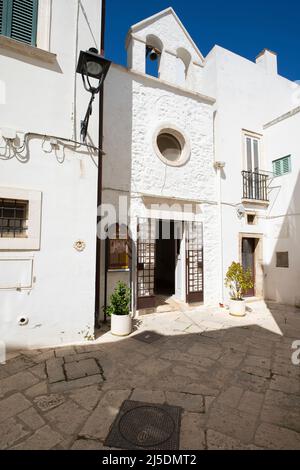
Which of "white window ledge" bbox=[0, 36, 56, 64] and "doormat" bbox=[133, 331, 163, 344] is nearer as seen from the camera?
"white window ledge" bbox=[0, 36, 56, 64]

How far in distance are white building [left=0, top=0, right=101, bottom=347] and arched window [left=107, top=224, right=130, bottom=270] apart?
1.33 m

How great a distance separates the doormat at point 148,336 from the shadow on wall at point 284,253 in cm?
556

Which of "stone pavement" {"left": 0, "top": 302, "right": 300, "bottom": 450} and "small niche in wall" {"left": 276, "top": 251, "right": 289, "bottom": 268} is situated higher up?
"small niche in wall" {"left": 276, "top": 251, "right": 289, "bottom": 268}

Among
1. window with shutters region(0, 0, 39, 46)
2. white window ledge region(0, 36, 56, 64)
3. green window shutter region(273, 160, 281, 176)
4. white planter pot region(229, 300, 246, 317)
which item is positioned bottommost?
white planter pot region(229, 300, 246, 317)

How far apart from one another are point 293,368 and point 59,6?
810 cm

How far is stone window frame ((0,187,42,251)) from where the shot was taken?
4.33m

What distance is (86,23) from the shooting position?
514 centimetres

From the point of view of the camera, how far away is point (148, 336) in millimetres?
5328

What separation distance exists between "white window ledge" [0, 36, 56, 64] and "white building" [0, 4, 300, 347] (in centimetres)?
2

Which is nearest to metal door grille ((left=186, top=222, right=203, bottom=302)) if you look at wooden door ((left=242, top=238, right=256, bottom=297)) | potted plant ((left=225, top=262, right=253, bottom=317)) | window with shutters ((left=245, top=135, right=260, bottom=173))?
potted plant ((left=225, top=262, right=253, bottom=317))

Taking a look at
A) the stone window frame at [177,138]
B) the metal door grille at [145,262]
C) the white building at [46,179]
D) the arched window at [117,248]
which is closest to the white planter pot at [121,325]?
the white building at [46,179]

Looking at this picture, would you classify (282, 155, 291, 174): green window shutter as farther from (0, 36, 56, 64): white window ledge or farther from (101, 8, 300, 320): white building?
(0, 36, 56, 64): white window ledge

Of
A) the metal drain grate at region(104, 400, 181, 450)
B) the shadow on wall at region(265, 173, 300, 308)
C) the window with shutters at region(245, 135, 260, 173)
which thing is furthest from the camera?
the window with shutters at region(245, 135, 260, 173)

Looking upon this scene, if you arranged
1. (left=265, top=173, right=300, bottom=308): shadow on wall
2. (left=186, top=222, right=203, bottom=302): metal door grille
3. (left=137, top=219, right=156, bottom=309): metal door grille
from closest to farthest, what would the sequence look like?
1. (left=137, top=219, right=156, bottom=309): metal door grille
2. (left=186, top=222, right=203, bottom=302): metal door grille
3. (left=265, top=173, right=300, bottom=308): shadow on wall
